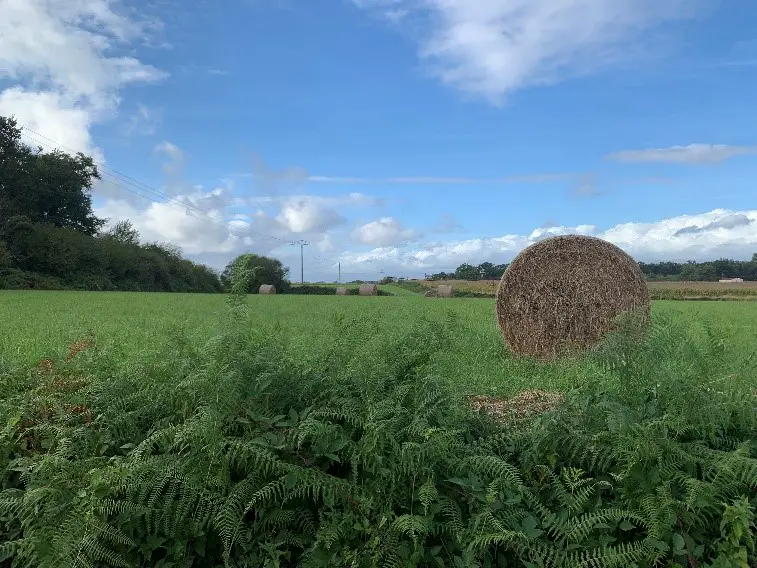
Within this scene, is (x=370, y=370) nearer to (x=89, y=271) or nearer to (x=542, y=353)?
(x=542, y=353)

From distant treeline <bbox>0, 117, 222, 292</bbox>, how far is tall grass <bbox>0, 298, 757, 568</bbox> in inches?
1744

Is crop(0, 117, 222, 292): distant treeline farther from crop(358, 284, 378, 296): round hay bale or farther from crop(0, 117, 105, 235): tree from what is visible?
crop(358, 284, 378, 296): round hay bale

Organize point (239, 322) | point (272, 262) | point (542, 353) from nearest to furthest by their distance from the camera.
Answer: point (239, 322), point (542, 353), point (272, 262)

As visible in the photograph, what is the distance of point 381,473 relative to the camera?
3.69 m

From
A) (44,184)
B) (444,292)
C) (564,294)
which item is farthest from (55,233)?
(564,294)

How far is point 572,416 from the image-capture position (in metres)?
4.33

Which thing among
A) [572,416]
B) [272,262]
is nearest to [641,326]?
[572,416]

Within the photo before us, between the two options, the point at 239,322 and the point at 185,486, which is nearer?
the point at 185,486

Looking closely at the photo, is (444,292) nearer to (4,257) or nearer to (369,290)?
(369,290)

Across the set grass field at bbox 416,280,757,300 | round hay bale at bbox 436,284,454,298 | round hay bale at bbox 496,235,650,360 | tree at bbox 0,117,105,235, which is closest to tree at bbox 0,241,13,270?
tree at bbox 0,117,105,235

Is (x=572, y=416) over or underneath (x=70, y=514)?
over

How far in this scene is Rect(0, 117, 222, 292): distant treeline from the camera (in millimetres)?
45719

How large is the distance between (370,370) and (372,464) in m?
1.02

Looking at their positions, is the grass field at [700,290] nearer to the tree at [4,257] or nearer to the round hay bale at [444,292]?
the round hay bale at [444,292]
